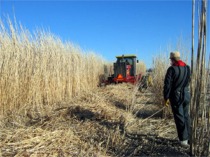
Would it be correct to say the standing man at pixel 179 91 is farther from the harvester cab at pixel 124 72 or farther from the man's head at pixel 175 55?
the harvester cab at pixel 124 72

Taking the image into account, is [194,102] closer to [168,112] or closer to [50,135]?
[50,135]

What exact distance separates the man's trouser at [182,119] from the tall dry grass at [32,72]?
3.19 metres

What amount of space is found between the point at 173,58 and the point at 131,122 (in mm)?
1649

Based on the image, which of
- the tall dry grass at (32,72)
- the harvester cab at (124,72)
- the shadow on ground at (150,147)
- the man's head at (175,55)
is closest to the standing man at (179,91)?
the man's head at (175,55)

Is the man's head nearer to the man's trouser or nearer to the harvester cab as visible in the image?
the man's trouser

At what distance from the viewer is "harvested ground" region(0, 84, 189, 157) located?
3.66m

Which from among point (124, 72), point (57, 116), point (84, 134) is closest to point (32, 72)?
point (57, 116)

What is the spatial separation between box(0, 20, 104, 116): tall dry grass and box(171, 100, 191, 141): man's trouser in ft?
10.5

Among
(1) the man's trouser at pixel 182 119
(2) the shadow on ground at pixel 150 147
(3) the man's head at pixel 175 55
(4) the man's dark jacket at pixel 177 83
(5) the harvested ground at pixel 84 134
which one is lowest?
(2) the shadow on ground at pixel 150 147

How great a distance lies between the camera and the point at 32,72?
630 centimetres

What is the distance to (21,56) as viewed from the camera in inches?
239

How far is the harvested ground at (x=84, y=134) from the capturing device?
3.66 meters

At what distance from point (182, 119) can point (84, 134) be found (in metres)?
1.64

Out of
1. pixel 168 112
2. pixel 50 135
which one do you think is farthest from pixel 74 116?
pixel 168 112
